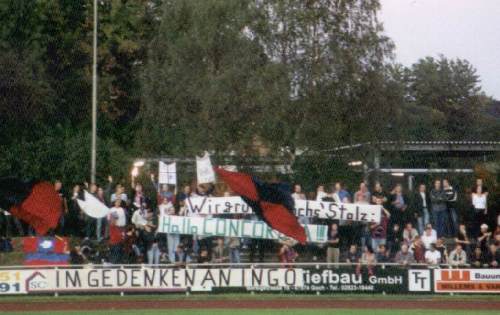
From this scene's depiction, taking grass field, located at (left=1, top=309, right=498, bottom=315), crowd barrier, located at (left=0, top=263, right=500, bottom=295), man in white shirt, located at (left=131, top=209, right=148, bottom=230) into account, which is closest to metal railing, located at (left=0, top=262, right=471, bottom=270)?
crowd barrier, located at (left=0, top=263, right=500, bottom=295)

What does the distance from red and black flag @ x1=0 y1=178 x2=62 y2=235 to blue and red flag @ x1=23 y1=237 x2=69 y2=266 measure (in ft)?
13.3

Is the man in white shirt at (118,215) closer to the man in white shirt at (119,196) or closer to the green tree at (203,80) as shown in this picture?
the man in white shirt at (119,196)

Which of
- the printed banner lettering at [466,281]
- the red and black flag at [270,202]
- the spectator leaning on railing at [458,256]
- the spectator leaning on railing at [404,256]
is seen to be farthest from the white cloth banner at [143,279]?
the spectator leaning on railing at [458,256]

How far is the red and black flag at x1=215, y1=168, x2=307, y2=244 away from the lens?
92.0 feet

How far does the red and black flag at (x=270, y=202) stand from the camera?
28031 mm

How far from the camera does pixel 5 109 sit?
47.2 metres

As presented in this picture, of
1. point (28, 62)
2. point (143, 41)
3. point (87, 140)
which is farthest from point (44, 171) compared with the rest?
point (143, 41)

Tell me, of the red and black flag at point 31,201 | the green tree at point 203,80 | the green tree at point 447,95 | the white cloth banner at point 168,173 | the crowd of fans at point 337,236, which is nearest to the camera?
the red and black flag at point 31,201

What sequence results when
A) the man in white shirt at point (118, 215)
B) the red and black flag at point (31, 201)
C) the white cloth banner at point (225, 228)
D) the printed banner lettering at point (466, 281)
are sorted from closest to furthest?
the red and black flag at point (31, 201) < the printed banner lettering at point (466, 281) < the man in white shirt at point (118, 215) < the white cloth banner at point (225, 228)

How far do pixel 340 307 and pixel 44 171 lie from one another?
18815 millimetres

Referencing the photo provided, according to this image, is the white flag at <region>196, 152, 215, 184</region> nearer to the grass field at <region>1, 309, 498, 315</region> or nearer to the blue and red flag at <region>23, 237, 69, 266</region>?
the blue and red flag at <region>23, 237, 69, 266</region>

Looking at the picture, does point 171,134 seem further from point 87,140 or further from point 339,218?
point 339,218

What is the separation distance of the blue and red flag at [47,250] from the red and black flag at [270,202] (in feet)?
20.9

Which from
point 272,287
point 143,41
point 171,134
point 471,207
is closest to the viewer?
point 272,287
